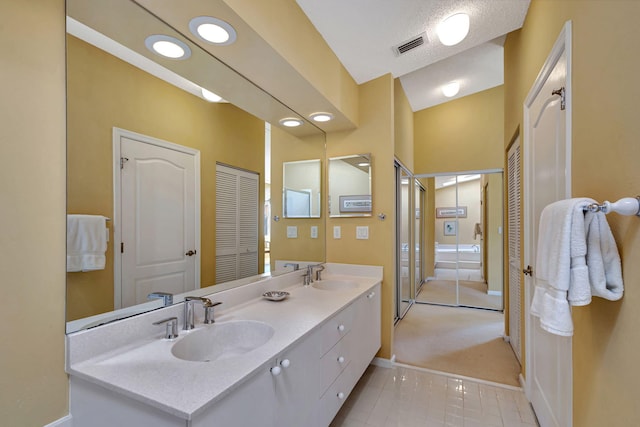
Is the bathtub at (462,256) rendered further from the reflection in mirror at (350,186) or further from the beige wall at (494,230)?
the reflection in mirror at (350,186)

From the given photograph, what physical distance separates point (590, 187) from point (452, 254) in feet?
12.3

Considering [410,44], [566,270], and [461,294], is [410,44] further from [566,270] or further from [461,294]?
[461,294]

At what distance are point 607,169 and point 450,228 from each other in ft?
12.5

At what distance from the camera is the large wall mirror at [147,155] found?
3.48 ft

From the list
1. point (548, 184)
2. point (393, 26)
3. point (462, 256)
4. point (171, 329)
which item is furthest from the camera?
point (462, 256)

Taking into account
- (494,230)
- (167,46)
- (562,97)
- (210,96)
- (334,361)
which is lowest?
(334,361)

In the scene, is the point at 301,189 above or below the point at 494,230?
above

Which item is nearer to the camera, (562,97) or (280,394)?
(280,394)

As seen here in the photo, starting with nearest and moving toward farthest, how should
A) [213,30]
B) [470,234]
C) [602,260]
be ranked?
[602,260], [213,30], [470,234]

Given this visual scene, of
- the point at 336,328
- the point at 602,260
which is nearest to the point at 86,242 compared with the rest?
the point at 336,328

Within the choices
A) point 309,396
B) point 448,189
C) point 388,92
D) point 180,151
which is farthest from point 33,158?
point 448,189

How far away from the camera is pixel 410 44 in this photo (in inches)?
87.5

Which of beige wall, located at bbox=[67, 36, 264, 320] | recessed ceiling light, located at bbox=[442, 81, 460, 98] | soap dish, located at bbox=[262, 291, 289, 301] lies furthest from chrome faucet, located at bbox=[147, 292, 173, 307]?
recessed ceiling light, located at bbox=[442, 81, 460, 98]

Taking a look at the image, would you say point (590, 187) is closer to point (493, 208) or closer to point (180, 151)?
point (180, 151)
